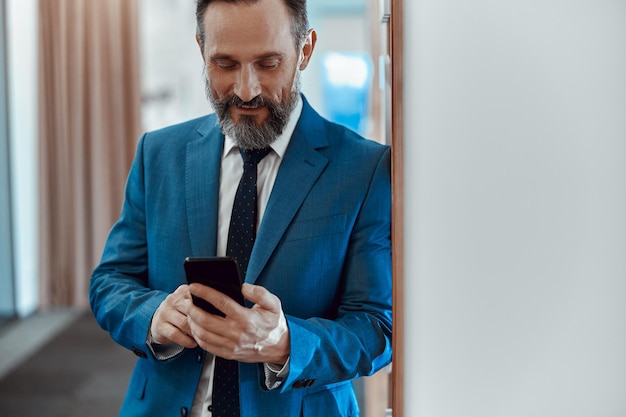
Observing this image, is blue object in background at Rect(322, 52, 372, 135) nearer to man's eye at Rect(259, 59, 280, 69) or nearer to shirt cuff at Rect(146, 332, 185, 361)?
man's eye at Rect(259, 59, 280, 69)

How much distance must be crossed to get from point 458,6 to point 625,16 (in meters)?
0.26

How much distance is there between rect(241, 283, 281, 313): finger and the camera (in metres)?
0.83

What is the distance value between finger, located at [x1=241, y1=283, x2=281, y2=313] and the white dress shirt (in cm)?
21

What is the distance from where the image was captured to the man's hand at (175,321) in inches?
37.4

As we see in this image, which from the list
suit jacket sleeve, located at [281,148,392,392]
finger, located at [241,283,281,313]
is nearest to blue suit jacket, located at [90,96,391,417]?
suit jacket sleeve, located at [281,148,392,392]

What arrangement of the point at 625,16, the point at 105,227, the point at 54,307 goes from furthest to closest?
the point at 54,307
the point at 105,227
the point at 625,16

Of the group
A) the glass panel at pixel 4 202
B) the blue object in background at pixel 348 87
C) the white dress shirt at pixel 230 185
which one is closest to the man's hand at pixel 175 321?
the white dress shirt at pixel 230 185

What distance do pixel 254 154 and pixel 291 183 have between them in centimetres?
9

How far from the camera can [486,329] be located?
97 centimetres

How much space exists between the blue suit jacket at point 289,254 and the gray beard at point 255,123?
0.05 metres

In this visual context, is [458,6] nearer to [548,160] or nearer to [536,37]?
[536,37]

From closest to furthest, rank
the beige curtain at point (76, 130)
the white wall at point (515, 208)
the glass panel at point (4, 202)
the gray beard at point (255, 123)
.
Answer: the white wall at point (515, 208) < the gray beard at point (255, 123) < the beige curtain at point (76, 130) < the glass panel at point (4, 202)

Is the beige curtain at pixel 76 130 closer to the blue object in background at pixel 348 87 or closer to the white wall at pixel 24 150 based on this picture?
the white wall at pixel 24 150

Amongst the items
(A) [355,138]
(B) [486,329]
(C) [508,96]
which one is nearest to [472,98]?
(C) [508,96]
